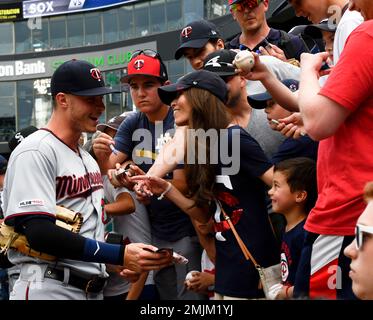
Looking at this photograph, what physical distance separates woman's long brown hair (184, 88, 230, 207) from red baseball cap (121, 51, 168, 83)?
1083mm

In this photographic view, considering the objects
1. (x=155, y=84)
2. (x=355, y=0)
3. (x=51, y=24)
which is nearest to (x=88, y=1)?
(x=51, y=24)

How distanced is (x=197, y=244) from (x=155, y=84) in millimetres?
1341

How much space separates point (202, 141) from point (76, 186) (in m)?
0.83

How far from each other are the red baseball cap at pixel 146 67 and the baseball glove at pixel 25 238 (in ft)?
5.98

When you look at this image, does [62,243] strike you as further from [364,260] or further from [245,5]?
[245,5]

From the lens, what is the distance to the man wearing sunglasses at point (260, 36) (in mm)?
4703

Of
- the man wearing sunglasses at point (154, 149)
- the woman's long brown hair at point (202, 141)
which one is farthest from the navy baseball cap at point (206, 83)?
the man wearing sunglasses at point (154, 149)

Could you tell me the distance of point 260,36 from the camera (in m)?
4.95

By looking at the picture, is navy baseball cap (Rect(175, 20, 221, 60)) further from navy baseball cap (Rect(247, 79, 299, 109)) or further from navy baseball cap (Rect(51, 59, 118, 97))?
navy baseball cap (Rect(51, 59, 118, 97))

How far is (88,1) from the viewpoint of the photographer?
3834cm

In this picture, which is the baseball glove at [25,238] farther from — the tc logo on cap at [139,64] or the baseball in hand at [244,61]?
the tc logo on cap at [139,64]
